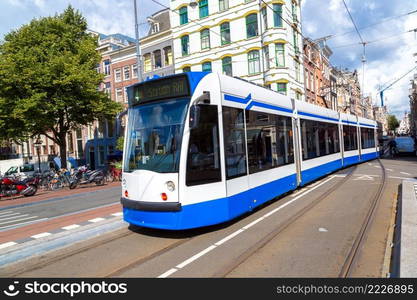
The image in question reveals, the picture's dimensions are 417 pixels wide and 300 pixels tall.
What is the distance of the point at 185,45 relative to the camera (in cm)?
3020

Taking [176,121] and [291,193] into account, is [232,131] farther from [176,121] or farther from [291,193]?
[291,193]

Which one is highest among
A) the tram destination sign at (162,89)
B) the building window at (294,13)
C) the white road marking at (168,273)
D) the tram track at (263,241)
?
the building window at (294,13)

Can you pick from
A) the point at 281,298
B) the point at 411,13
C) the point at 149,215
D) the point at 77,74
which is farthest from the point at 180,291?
the point at 77,74

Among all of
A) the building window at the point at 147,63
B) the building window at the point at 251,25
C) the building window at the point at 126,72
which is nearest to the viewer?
the building window at the point at 251,25

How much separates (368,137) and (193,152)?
19.6 metres

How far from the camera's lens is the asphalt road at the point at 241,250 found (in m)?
4.16

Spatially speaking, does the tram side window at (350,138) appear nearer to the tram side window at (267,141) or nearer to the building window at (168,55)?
the tram side window at (267,141)

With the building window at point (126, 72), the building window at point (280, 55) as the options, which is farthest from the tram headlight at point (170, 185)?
the building window at point (126, 72)

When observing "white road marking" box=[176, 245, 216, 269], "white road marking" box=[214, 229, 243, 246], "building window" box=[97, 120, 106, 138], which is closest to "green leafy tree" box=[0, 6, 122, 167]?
"building window" box=[97, 120, 106, 138]

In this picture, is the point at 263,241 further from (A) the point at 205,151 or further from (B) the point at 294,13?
(B) the point at 294,13

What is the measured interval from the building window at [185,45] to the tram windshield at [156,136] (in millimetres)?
25700

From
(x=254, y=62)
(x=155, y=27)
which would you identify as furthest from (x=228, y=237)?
(x=155, y=27)

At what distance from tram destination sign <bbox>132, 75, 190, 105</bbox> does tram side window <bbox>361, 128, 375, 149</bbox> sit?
17409 millimetres

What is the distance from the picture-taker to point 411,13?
13.4 meters
